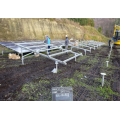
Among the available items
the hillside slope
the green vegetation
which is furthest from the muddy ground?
the green vegetation

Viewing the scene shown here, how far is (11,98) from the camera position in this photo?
3.30 metres

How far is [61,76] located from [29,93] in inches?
76.8

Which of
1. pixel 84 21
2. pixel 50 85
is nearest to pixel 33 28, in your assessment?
pixel 50 85

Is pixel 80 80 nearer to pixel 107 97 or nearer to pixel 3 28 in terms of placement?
pixel 107 97

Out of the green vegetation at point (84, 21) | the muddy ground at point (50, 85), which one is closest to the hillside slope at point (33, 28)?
the green vegetation at point (84, 21)

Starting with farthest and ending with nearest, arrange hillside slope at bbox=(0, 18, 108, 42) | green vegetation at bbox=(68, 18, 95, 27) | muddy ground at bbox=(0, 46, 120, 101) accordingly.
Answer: green vegetation at bbox=(68, 18, 95, 27) → hillside slope at bbox=(0, 18, 108, 42) → muddy ground at bbox=(0, 46, 120, 101)

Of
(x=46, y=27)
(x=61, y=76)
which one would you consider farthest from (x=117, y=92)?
(x=46, y=27)

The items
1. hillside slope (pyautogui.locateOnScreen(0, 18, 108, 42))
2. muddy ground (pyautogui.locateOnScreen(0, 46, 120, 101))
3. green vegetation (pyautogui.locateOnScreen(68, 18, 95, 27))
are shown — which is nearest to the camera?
muddy ground (pyautogui.locateOnScreen(0, 46, 120, 101))

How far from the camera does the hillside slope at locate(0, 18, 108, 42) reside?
14.7m

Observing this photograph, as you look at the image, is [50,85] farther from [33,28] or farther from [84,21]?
[84,21]

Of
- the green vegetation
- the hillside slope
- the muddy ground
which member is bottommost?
the muddy ground

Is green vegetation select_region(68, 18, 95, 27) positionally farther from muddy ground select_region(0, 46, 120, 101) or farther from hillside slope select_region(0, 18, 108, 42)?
muddy ground select_region(0, 46, 120, 101)

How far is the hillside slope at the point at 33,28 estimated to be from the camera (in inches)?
579

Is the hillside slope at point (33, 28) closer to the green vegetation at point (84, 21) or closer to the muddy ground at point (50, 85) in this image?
the green vegetation at point (84, 21)
